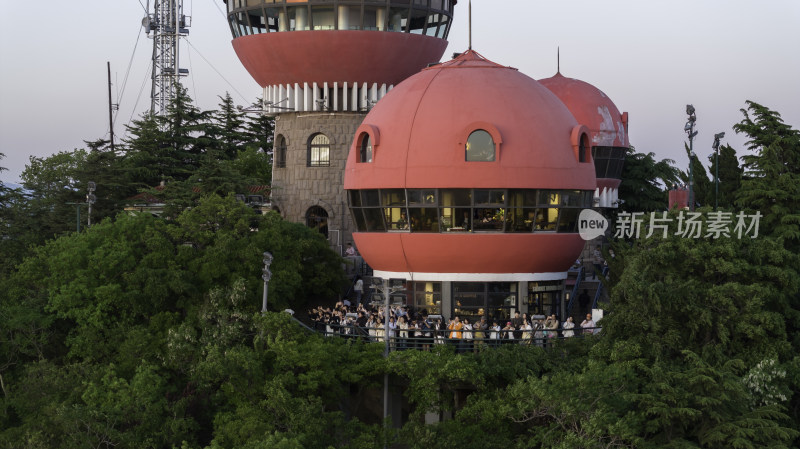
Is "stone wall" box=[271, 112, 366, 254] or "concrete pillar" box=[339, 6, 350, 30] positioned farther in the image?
"stone wall" box=[271, 112, 366, 254]

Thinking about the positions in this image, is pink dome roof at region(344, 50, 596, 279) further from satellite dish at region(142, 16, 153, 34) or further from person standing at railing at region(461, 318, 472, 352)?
satellite dish at region(142, 16, 153, 34)

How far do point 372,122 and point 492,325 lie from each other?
1038 centimetres

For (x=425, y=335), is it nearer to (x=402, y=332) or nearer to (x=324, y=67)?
(x=402, y=332)

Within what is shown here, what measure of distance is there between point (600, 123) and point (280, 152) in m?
18.1

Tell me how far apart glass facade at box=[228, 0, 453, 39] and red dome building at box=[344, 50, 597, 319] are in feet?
34.4

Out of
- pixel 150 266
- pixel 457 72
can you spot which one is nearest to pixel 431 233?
pixel 457 72

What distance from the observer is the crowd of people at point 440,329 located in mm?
36406

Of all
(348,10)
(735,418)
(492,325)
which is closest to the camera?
(735,418)

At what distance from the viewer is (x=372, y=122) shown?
4444 centimetres

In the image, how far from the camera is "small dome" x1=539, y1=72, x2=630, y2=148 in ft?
193

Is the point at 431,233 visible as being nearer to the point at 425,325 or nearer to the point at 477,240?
the point at 477,240

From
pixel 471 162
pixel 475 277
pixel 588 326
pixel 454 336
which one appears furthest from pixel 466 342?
pixel 471 162

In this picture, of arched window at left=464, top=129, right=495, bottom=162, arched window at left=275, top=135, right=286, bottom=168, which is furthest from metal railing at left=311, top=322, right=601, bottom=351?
arched window at left=275, top=135, right=286, bottom=168

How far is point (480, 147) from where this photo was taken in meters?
41.7
